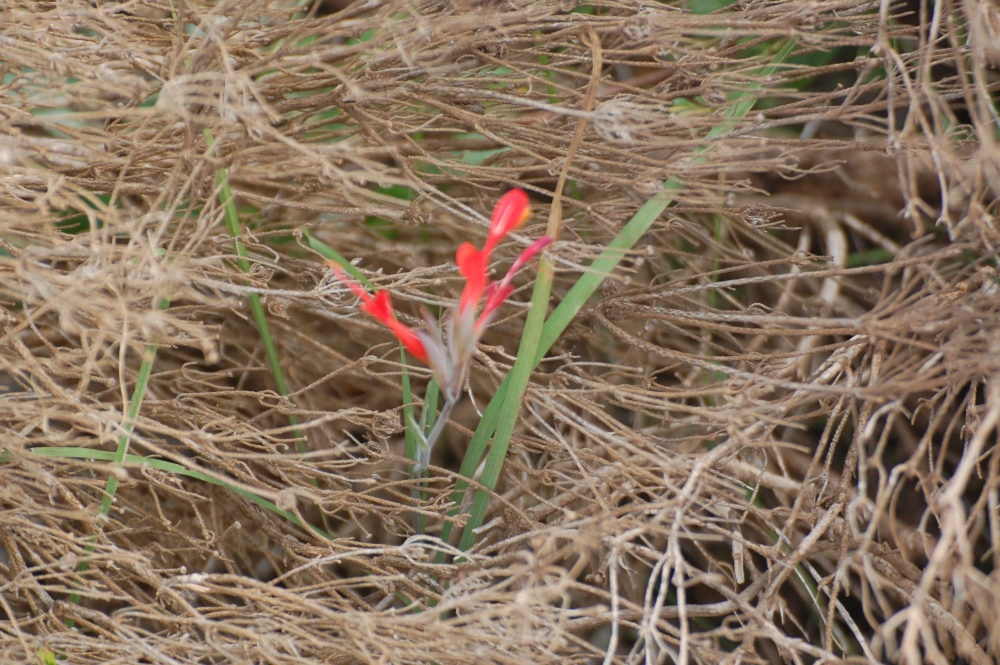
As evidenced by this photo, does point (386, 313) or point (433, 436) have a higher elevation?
point (386, 313)

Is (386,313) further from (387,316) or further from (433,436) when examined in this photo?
(433,436)

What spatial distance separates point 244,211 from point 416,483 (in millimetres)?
623

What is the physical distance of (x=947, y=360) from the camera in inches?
31.8

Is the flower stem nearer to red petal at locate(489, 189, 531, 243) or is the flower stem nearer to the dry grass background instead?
the dry grass background

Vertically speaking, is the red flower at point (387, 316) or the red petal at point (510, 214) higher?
the red petal at point (510, 214)

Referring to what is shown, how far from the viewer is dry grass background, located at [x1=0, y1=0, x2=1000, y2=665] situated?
0.83 m

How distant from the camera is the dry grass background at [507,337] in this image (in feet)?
2.73

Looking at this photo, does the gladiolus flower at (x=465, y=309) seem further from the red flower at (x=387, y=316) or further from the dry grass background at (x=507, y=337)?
the dry grass background at (x=507, y=337)

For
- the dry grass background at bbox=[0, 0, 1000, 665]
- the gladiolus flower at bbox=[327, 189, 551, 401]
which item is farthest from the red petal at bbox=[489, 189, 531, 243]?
the dry grass background at bbox=[0, 0, 1000, 665]

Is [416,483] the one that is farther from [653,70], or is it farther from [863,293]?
[653,70]

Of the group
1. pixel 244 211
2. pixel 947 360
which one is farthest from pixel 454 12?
pixel 947 360

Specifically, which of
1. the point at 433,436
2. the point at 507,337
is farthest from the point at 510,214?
the point at 507,337

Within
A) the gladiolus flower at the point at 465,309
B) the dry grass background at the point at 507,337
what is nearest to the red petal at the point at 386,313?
the gladiolus flower at the point at 465,309

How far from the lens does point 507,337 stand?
1.33 meters
